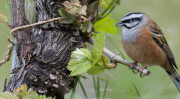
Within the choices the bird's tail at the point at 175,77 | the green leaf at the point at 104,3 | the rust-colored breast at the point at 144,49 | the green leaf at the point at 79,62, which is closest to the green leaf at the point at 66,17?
the green leaf at the point at 79,62

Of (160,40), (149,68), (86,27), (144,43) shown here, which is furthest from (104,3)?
(149,68)

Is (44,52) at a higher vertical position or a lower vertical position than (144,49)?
higher

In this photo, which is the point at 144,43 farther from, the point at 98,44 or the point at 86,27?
the point at 98,44

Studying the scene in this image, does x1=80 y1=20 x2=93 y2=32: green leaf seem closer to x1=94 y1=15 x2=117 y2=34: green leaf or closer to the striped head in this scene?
x1=94 y1=15 x2=117 y2=34: green leaf

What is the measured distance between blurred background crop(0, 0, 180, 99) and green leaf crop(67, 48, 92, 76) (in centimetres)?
41

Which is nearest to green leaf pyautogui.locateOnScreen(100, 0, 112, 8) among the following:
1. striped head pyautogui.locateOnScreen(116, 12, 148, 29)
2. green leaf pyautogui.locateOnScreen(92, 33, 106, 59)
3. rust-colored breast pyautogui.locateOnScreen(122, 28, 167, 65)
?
green leaf pyautogui.locateOnScreen(92, 33, 106, 59)

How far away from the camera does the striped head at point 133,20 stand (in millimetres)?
2598

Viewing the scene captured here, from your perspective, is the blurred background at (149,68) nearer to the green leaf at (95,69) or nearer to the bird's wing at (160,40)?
the bird's wing at (160,40)

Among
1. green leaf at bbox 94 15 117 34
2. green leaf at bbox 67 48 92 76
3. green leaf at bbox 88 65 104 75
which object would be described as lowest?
green leaf at bbox 88 65 104 75

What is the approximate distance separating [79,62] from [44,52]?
241mm

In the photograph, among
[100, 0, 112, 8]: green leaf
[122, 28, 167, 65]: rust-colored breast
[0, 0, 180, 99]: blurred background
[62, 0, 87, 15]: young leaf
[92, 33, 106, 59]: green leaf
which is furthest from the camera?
[122, 28, 167, 65]: rust-colored breast

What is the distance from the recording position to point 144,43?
102 inches

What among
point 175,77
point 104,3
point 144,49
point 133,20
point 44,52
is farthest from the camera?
point 175,77

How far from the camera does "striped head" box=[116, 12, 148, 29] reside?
260 centimetres
